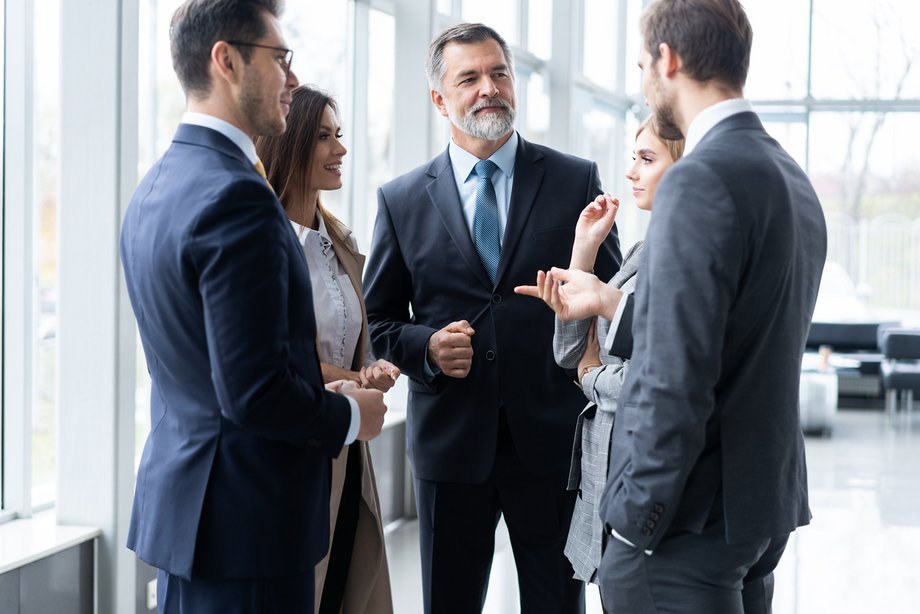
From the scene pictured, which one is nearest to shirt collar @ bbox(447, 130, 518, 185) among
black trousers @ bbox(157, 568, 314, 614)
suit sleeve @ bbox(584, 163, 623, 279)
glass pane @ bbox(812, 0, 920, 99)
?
suit sleeve @ bbox(584, 163, 623, 279)

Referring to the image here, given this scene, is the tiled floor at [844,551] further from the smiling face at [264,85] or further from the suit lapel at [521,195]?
the smiling face at [264,85]

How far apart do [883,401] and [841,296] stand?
53.3 inches

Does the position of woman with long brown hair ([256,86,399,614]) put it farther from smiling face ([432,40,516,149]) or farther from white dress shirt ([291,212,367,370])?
smiling face ([432,40,516,149])

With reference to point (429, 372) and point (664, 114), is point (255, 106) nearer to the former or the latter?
point (664, 114)

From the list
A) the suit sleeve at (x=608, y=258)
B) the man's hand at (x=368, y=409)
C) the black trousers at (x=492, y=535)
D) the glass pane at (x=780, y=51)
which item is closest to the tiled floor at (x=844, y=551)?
the black trousers at (x=492, y=535)

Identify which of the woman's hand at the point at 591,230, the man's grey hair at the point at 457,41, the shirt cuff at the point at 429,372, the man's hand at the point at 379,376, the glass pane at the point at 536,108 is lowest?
the shirt cuff at the point at 429,372

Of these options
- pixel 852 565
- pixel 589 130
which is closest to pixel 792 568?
pixel 852 565

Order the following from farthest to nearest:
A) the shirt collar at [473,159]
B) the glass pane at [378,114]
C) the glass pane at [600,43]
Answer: the glass pane at [600,43] → the glass pane at [378,114] → the shirt collar at [473,159]

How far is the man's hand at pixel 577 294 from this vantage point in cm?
207

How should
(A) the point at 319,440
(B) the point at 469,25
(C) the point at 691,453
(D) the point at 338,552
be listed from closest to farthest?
(C) the point at 691,453, (A) the point at 319,440, (D) the point at 338,552, (B) the point at 469,25

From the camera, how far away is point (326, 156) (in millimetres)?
2459

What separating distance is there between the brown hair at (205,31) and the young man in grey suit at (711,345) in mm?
670

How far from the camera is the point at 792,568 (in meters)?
4.66

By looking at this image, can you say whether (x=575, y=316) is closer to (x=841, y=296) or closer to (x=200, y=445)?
(x=200, y=445)
